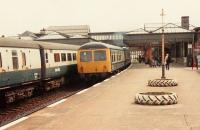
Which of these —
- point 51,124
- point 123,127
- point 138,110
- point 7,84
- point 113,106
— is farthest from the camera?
point 7,84

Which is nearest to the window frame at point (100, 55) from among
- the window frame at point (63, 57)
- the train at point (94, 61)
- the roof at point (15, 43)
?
the train at point (94, 61)

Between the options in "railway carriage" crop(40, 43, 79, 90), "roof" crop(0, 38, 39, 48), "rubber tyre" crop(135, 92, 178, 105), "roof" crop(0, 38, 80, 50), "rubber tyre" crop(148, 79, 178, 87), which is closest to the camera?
"rubber tyre" crop(135, 92, 178, 105)

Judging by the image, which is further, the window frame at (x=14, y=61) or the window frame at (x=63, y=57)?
the window frame at (x=63, y=57)

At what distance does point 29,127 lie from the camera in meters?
11.2

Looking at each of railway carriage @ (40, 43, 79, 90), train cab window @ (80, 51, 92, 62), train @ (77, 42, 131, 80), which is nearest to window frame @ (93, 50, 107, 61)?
train @ (77, 42, 131, 80)

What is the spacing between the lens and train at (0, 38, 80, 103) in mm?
18203

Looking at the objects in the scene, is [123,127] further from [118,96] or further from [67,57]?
[67,57]

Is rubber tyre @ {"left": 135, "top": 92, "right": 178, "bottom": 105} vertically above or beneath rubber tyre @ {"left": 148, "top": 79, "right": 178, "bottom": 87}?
above

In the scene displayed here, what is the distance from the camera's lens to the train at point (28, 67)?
59.7 ft

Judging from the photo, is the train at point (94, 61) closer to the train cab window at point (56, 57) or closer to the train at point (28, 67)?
the train at point (28, 67)

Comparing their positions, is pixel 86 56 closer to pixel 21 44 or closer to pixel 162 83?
pixel 162 83

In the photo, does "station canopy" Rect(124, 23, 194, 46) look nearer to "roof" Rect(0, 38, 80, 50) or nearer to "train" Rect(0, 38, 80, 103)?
"train" Rect(0, 38, 80, 103)

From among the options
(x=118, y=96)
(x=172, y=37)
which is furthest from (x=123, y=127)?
(x=172, y=37)

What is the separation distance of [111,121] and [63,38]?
60512mm
